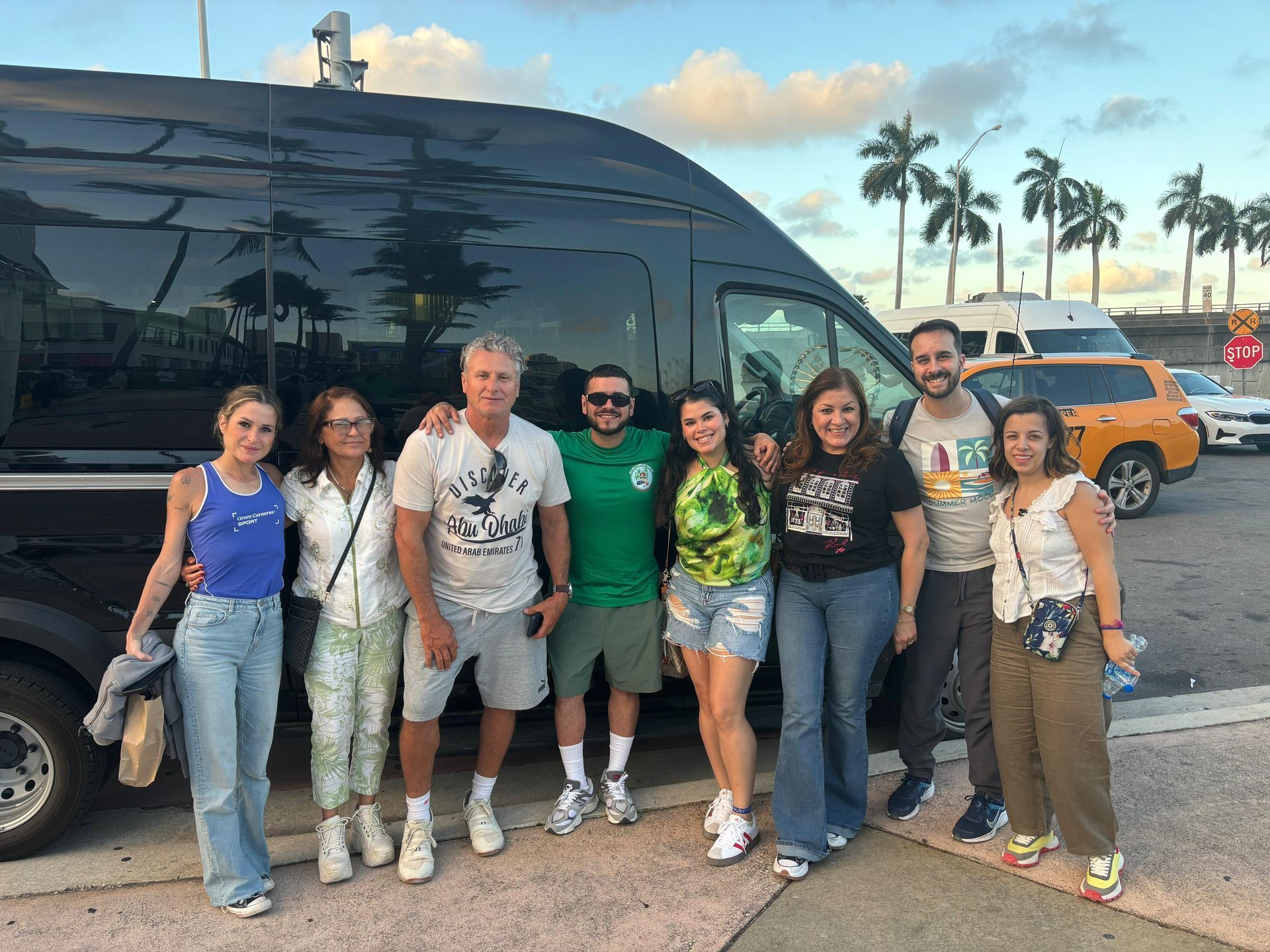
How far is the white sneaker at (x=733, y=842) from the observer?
318cm

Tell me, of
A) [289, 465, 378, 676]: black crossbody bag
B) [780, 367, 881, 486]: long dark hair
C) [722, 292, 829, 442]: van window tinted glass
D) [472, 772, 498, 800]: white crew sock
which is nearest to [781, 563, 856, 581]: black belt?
[780, 367, 881, 486]: long dark hair

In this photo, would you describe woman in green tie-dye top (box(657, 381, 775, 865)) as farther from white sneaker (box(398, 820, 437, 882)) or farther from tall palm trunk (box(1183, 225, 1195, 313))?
tall palm trunk (box(1183, 225, 1195, 313))

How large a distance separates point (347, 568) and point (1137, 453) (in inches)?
381

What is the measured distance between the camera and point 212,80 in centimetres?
315

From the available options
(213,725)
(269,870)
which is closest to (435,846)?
(269,870)

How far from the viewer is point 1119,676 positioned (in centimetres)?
293

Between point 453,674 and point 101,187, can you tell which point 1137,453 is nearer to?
point 453,674

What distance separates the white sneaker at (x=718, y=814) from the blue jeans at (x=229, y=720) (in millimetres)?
1534

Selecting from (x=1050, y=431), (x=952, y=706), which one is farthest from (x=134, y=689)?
(x=952, y=706)

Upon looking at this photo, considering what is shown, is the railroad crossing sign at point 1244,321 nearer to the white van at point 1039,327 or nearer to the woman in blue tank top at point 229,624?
the white van at point 1039,327

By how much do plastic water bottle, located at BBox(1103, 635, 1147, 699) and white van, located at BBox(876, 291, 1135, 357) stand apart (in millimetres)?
12252

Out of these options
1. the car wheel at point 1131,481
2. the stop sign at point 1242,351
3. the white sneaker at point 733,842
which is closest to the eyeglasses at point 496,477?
the white sneaker at point 733,842

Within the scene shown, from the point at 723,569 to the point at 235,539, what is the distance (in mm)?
1600

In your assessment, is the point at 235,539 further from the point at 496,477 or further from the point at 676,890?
the point at 676,890
